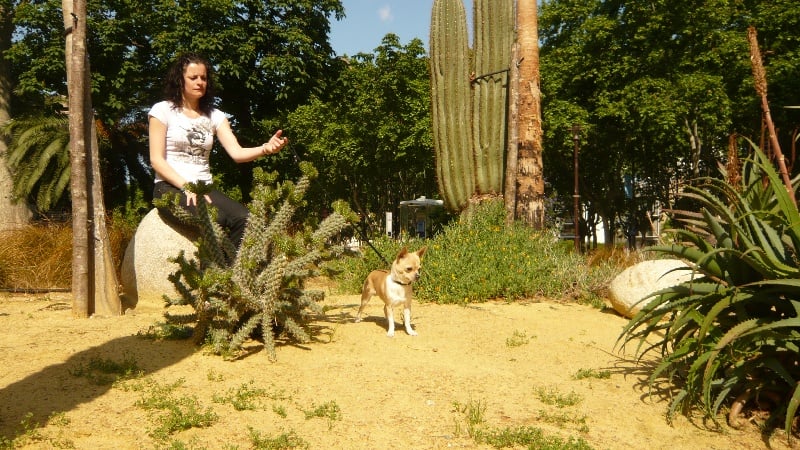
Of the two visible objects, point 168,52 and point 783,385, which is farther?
point 168,52

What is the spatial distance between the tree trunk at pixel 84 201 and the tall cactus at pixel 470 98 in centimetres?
675

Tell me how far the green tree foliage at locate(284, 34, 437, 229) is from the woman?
52.2ft

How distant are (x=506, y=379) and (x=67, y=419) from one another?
8.96ft

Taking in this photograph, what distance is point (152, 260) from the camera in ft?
20.2

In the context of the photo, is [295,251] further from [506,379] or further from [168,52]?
[168,52]

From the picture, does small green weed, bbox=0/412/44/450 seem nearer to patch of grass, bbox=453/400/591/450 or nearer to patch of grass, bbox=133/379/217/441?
patch of grass, bbox=133/379/217/441

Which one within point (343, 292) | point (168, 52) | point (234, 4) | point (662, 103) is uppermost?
point (234, 4)

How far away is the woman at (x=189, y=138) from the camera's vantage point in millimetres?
5102

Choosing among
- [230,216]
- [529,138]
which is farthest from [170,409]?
[529,138]

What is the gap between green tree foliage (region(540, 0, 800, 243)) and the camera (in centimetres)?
1919

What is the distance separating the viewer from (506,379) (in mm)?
4543

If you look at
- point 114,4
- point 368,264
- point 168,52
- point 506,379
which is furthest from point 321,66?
point 506,379

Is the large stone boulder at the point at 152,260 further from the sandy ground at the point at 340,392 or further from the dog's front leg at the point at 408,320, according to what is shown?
the dog's front leg at the point at 408,320

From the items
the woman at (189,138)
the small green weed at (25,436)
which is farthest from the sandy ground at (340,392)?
the woman at (189,138)
